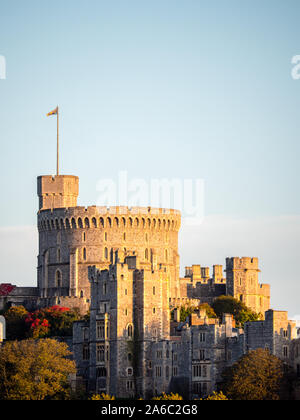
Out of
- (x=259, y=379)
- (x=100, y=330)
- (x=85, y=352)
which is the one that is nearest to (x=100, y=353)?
(x=100, y=330)

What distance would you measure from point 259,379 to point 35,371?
2652 centimetres

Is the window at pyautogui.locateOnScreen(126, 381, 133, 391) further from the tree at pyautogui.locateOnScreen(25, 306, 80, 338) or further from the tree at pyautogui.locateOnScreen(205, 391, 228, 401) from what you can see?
the tree at pyautogui.locateOnScreen(25, 306, 80, 338)

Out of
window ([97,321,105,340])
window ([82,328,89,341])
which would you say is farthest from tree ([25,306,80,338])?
window ([97,321,105,340])

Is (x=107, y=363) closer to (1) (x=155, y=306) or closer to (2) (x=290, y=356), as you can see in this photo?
(1) (x=155, y=306)

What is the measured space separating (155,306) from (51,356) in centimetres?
1336

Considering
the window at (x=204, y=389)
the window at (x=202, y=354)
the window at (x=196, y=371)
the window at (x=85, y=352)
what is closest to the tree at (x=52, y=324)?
the window at (x=85, y=352)

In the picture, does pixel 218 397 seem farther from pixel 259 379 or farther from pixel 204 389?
pixel 204 389

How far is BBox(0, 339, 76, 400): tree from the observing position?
6634 inches

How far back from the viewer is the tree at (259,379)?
512ft

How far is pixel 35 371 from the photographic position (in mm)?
171875

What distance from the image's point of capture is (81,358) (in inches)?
7229

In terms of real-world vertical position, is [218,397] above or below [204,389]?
below
